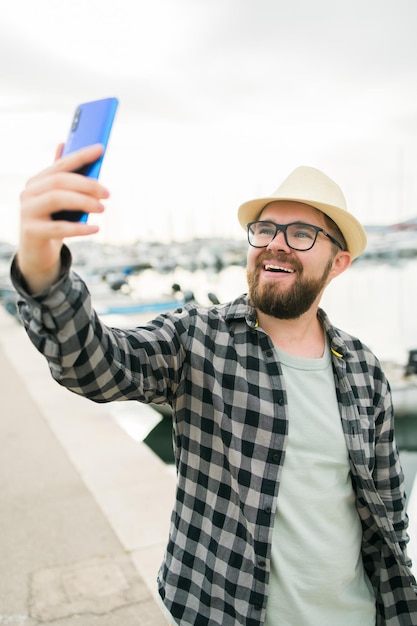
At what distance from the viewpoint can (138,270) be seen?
57.2m

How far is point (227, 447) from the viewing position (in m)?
1.75

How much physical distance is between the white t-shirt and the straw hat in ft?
1.74

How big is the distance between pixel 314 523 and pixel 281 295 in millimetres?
706

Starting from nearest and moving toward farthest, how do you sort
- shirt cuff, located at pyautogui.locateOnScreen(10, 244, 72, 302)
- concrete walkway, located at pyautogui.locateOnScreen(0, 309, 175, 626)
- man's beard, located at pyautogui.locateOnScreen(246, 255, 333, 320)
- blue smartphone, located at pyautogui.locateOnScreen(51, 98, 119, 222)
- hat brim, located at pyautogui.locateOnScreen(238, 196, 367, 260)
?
blue smartphone, located at pyautogui.locateOnScreen(51, 98, 119, 222), shirt cuff, located at pyautogui.locateOnScreen(10, 244, 72, 302), man's beard, located at pyautogui.locateOnScreen(246, 255, 333, 320), hat brim, located at pyautogui.locateOnScreen(238, 196, 367, 260), concrete walkway, located at pyautogui.locateOnScreen(0, 309, 175, 626)

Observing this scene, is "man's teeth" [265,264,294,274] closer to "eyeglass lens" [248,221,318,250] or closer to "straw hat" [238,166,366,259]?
"eyeglass lens" [248,221,318,250]

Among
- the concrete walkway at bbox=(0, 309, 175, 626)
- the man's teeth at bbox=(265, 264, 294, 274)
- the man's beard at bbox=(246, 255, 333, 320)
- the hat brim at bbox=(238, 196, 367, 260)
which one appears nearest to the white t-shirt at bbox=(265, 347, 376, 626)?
the man's beard at bbox=(246, 255, 333, 320)

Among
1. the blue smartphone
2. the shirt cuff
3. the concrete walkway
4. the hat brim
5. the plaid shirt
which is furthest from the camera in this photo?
the concrete walkway

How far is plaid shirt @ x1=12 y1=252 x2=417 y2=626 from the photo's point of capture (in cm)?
166

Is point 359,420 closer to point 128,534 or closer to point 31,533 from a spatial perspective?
point 128,534

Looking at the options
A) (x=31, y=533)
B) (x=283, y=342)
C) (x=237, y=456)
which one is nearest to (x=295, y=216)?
(x=283, y=342)

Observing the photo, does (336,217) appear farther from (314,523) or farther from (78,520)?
(78,520)

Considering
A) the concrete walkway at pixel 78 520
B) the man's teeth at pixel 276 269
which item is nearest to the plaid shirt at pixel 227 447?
the man's teeth at pixel 276 269

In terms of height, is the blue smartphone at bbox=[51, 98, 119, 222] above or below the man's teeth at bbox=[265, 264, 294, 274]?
above

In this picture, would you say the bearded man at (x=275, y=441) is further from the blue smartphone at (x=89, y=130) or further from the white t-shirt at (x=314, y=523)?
the blue smartphone at (x=89, y=130)
